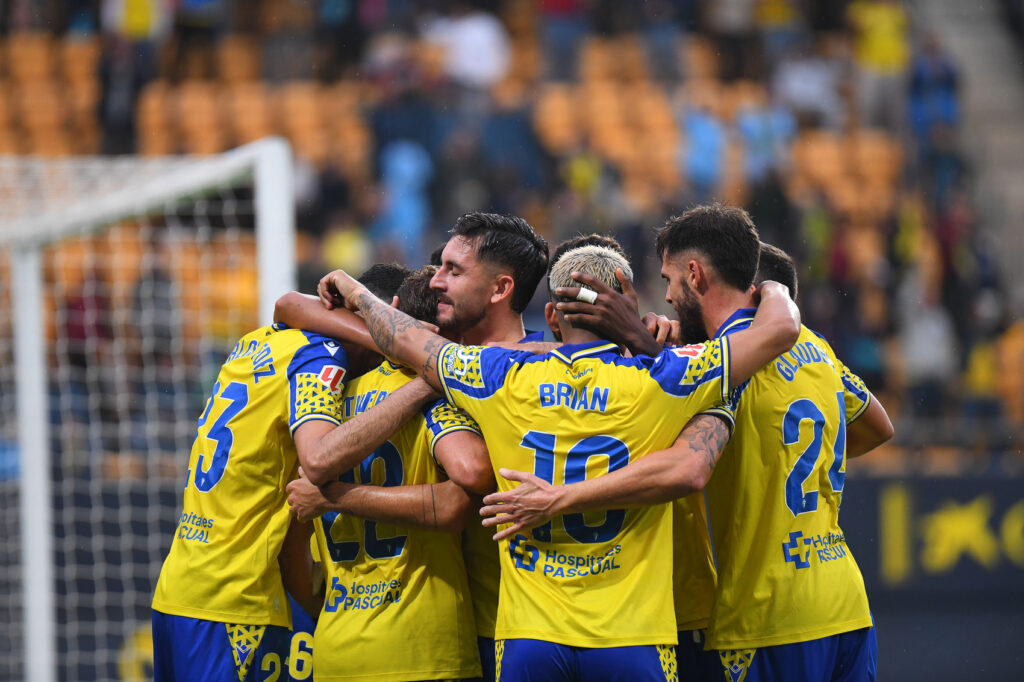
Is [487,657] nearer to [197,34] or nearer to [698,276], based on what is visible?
[698,276]

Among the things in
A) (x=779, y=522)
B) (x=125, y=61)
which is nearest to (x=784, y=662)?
(x=779, y=522)

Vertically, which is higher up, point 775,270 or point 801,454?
point 775,270

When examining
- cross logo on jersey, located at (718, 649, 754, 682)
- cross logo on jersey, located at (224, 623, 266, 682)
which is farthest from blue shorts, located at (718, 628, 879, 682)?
cross logo on jersey, located at (224, 623, 266, 682)

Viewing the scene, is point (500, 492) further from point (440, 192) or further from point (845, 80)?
point (845, 80)

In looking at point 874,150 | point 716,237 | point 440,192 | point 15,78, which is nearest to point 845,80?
point 874,150

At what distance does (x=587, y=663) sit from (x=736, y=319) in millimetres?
1255

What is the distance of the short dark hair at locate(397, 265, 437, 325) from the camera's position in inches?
169

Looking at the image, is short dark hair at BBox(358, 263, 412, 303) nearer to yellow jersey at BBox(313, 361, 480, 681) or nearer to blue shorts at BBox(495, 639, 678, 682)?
yellow jersey at BBox(313, 361, 480, 681)

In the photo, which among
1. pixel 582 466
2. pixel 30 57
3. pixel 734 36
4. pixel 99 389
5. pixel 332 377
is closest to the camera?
pixel 582 466

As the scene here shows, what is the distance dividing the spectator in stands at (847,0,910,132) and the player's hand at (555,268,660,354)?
1167 centimetres

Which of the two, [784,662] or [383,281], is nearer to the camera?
[784,662]

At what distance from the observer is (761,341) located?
3.76m

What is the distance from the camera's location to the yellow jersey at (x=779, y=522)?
4.02m

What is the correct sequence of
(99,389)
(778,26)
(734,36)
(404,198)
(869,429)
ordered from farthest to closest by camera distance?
(778,26)
(734,36)
(404,198)
(99,389)
(869,429)
